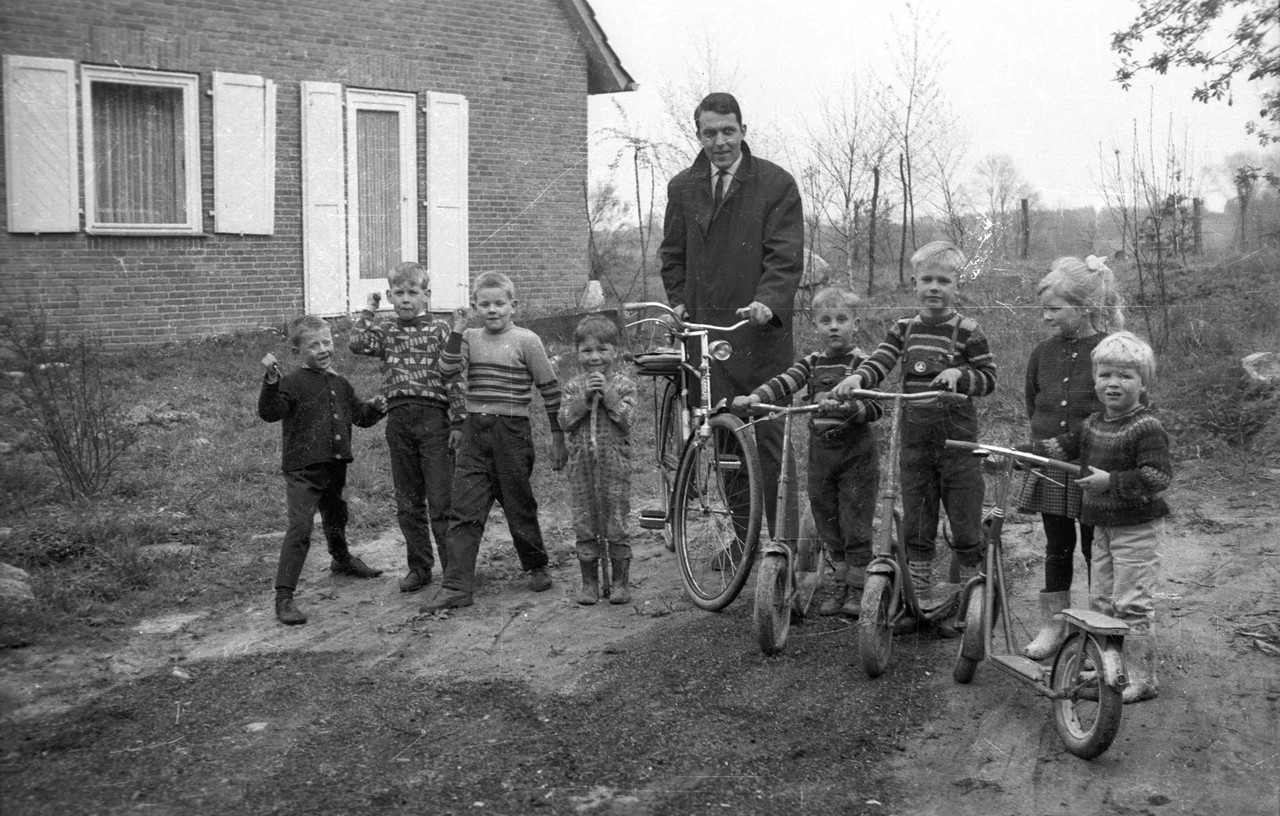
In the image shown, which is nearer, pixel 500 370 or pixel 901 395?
pixel 901 395

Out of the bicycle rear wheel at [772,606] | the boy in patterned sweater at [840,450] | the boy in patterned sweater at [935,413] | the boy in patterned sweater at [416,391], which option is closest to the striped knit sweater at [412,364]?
the boy in patterned sweater at [416,391]

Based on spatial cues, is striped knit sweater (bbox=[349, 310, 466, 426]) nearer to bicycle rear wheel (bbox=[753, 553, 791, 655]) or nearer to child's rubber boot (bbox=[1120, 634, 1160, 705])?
bicycle rear wheel (bbox=[753, 553, 791, 655])

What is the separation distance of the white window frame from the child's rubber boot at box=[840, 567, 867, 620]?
958cm

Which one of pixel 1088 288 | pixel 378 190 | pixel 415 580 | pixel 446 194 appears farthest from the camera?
pixel 446 194

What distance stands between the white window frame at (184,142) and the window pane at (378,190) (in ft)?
6.24

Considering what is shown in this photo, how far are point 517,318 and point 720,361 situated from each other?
9064 millimetres

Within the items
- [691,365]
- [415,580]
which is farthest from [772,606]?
[415,580]

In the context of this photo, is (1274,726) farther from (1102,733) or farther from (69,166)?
(69,166)

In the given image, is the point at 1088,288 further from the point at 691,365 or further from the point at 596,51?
the point at 596,51

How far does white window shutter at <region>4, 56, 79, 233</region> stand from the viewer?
1176 centimetres

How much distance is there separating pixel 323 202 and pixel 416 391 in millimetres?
8507

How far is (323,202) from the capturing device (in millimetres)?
13758

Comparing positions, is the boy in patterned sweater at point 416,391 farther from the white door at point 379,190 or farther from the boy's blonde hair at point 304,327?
the white door at point 379,190

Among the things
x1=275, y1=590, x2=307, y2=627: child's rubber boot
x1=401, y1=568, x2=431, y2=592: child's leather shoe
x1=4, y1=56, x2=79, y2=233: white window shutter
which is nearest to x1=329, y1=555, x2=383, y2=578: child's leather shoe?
x1=401, y1=568, x2=431, y2=592: child's leather shoe
